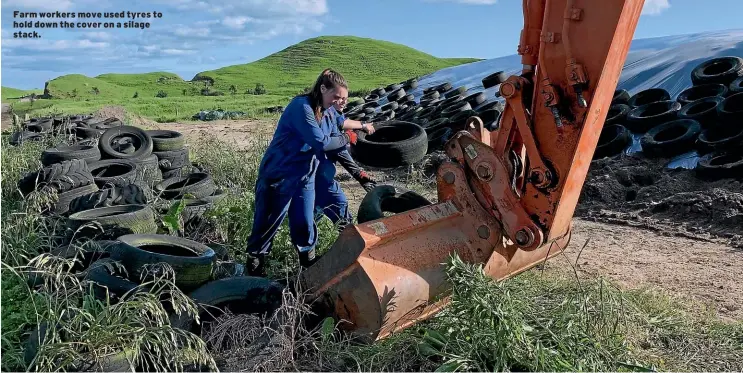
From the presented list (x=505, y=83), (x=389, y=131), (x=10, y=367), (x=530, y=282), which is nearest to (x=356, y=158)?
(x=389, y=131)

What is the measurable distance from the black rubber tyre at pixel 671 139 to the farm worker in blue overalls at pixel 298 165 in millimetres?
6746

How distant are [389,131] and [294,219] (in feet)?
19.5

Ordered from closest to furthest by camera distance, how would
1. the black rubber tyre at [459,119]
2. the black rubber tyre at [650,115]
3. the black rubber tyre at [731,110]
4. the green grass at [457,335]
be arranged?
the green grass at [457,335], the black rubber tyre at [731,110], the black rubber tyre at [650,115], the black rubber tyre at [459,119]

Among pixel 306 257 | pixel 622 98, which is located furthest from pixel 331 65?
pixel 306 257

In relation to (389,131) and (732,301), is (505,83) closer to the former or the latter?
(732,301)

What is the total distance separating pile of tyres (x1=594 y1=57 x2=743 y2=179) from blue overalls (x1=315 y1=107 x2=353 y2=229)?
6007 millimetres

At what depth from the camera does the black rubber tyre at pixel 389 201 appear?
566 centimetres

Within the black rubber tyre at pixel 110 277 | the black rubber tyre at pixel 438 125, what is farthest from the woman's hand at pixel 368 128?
the black rubber tyre at pixel 438 125

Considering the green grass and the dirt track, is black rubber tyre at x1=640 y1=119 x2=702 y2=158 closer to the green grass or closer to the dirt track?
the dirt track

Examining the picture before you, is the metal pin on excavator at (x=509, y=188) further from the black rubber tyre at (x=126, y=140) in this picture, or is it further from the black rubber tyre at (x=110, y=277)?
the black rubber tyre at (x=126, y=140)

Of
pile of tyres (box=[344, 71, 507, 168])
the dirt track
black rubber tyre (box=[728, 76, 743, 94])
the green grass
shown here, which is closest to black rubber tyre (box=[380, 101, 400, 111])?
pile of tyres (box=[344, 71, 507, 168])

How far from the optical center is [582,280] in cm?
615

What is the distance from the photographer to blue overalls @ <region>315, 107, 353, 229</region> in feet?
20.6

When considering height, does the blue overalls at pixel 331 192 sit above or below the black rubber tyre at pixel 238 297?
above
